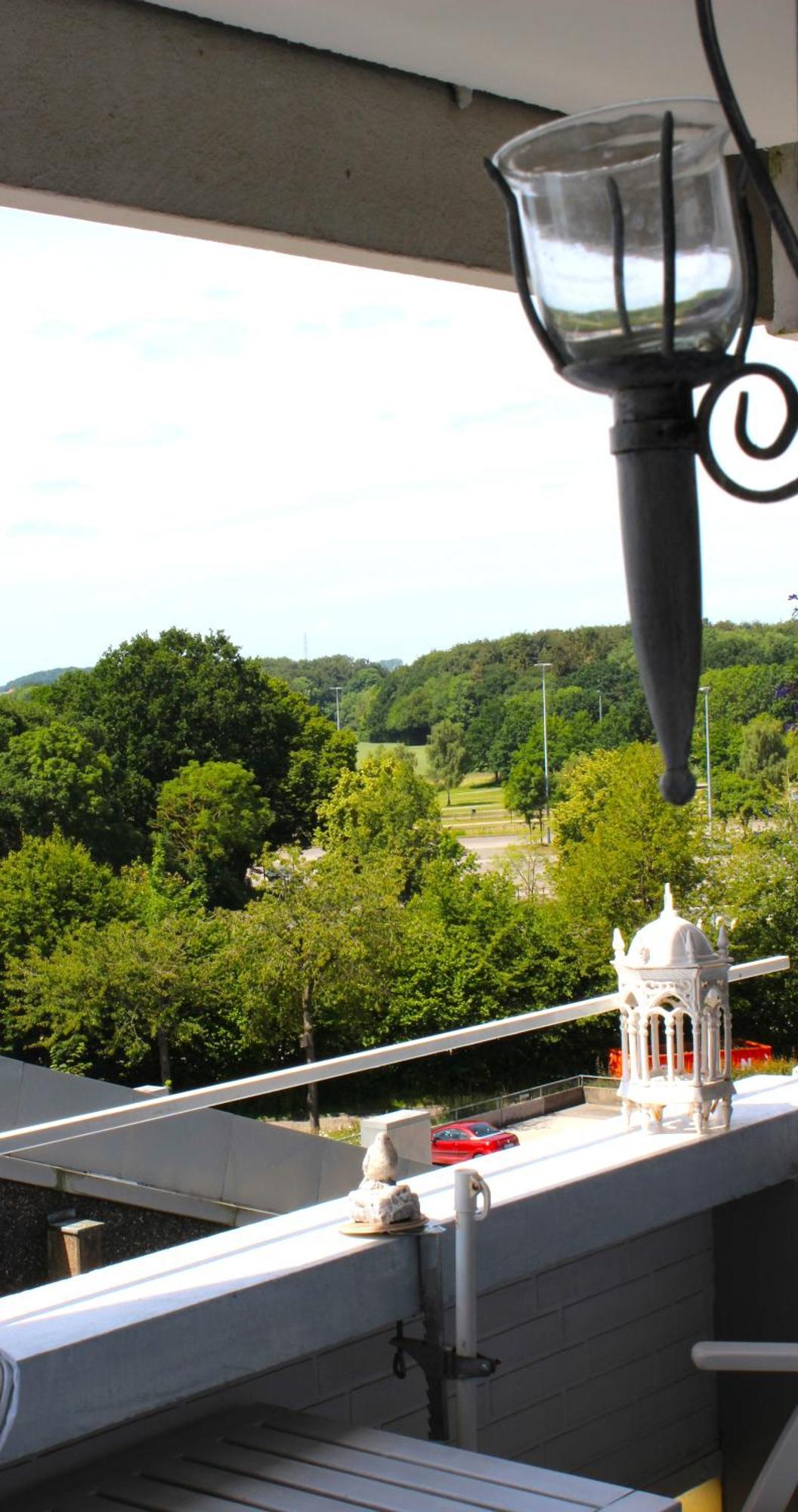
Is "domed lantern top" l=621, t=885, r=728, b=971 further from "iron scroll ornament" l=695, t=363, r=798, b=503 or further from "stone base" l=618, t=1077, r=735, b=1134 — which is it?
"iron scroll ornament" l=695, t=363, r=798, b=503

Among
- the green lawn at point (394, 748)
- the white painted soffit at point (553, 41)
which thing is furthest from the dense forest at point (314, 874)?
the white painted soffit at point (553, 41)

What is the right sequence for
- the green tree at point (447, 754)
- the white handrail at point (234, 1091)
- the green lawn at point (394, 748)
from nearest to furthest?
1. the white handrail at point (234, 1091)
2. the green lawn at point (394, 748)
3. the green tree at point (447, 754)

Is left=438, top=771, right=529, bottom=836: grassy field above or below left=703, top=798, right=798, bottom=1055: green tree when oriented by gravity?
above

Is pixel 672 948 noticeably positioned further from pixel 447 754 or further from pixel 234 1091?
pixel 447 754

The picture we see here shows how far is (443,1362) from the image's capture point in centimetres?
166

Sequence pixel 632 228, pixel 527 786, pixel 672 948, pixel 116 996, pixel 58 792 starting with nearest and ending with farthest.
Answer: pixel 632 228, pixel 672 948, pixel 116 996, pixel 58 792, pixel 527 786

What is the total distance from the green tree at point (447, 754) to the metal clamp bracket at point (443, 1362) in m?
34.4

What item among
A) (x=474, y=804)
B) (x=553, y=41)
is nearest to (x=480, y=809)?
(x=474, y=804)

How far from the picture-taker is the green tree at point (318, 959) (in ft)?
82.3

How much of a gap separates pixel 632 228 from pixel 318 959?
25.4 metres

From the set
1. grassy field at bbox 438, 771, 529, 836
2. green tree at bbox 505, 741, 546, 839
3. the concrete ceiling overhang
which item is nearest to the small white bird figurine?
the concrete ceiling overhang

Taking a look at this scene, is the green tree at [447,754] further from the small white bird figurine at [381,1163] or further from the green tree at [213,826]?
the small white bird figurine at [381,1163]

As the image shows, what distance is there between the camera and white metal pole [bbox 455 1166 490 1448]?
1668mm

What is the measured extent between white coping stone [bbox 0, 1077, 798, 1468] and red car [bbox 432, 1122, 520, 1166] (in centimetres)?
29
